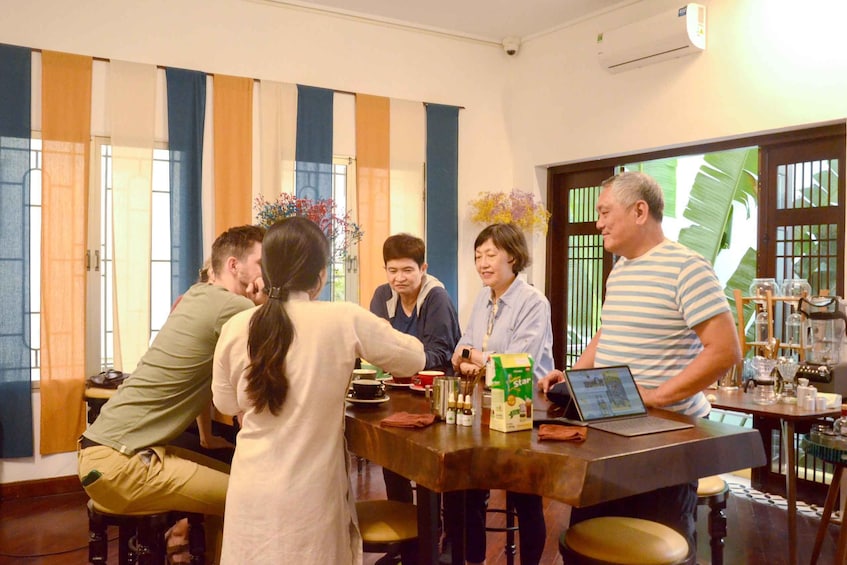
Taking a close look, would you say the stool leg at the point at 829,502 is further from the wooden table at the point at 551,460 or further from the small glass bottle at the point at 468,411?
the small glass bottle at the point at 468,411

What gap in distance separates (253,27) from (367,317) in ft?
13.4

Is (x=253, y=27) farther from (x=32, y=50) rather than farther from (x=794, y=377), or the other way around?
(x=794, y=377)

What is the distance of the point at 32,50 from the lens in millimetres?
4578

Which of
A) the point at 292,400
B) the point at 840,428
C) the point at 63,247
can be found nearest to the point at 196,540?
the point at 292,400

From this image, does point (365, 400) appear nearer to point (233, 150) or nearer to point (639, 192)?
point (639, 192)

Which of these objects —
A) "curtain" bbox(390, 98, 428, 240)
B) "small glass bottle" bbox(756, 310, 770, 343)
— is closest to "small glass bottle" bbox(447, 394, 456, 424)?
"small glass bottle" bbox(756, 310, 770, 343)

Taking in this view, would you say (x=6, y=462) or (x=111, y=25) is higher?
(x=111, y=25)

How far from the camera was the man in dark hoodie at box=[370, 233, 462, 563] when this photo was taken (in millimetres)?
3038

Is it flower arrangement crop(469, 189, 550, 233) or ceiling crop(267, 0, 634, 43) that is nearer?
ceiling crop(267, 0, 634, 43)

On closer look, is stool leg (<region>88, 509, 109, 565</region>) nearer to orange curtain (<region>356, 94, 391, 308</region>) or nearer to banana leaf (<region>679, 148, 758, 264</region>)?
orange curtain (<region>356, 94, 391, 308</region>)

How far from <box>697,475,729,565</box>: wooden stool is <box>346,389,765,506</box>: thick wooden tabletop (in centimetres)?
64

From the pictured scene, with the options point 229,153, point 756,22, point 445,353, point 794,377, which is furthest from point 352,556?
point 756,22

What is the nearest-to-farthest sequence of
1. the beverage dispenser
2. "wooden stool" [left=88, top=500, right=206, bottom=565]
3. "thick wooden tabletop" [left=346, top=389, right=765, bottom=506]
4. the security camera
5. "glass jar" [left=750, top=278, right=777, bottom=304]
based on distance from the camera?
1. "thick wooden tabletop" [left=346, top=389, right=765, bottom=506]
2. "wooden stool" [left=88, top=500, right=206, bottom=565]
3. the beverage dispenser
4. "glass jar" [left=750, top=278, right=777, bottom=304]
5. the security camera

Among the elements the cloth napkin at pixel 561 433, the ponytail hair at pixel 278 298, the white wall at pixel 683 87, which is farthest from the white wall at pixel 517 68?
the ponytail hair at pixel 278 298
